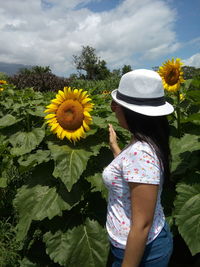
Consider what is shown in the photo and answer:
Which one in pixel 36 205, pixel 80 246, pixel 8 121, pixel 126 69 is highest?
pixel 8 121

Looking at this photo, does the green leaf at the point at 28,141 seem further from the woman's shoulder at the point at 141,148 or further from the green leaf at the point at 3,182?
the woman's shoulder at the point at 141,148

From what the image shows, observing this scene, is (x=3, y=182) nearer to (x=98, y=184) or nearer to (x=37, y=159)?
(x=37, y=159)

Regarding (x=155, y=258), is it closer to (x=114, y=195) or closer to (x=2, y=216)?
(x=114, y=195)

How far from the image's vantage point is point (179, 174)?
2490mm

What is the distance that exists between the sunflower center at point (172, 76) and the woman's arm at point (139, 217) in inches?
74.6

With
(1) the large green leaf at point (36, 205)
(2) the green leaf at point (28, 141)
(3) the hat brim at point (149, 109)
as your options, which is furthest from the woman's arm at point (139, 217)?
(2) the green leaf at point (28, 141)

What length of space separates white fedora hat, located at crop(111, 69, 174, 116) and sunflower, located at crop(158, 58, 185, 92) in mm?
1526

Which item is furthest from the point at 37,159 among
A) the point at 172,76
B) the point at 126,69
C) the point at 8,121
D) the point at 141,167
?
the point at 126,69

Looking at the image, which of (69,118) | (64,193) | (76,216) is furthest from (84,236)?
(69,118)

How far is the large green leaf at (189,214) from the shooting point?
6.91 ft

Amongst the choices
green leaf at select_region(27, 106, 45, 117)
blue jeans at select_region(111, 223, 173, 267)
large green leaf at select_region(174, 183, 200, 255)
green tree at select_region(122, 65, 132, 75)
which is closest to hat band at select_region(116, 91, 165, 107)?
blue jeans at select_region(111, 223, 173, 267)

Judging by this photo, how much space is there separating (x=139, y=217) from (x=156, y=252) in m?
0.36

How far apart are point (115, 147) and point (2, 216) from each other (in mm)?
2012

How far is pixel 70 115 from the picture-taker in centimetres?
225
